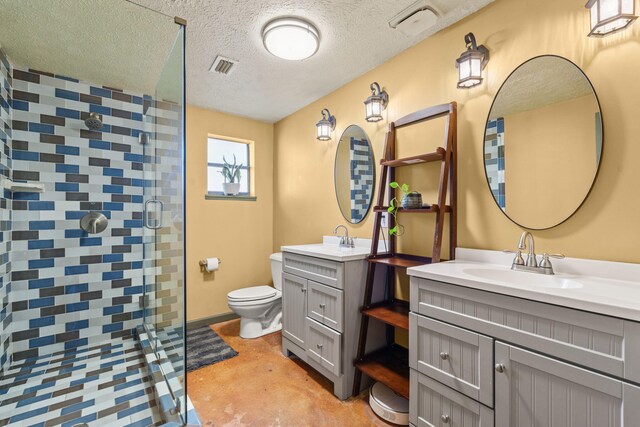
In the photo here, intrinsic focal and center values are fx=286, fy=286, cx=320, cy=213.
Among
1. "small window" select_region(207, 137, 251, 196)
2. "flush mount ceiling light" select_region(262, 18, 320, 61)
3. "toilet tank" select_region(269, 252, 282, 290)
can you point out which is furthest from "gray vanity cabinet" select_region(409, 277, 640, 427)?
"small window" select_region(207, 137, 251, 196)

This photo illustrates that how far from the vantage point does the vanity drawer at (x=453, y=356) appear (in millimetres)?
1081

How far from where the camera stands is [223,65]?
2.09 metres

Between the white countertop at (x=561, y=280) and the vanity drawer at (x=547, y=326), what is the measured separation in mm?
32

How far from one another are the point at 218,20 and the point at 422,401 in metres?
2.22

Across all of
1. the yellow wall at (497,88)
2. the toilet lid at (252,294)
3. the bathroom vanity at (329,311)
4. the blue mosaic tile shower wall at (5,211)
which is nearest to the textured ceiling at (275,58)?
the yellow wall at (497,88)

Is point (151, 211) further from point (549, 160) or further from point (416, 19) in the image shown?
point (549, 160)

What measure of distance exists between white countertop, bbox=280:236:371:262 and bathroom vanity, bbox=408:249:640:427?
1.52 ft

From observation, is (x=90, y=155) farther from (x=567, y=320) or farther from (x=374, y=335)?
(x=567, y=320)

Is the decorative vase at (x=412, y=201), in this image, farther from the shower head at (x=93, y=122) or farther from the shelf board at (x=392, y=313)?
the shower head at (x=93, y=122)

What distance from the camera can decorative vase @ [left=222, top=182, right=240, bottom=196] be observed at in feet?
9.92

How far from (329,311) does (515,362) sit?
3.34ft

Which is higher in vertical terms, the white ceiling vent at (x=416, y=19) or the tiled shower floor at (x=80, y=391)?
the white ceiling vent at (x=416, y=19)

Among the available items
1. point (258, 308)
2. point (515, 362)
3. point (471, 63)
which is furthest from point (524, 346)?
point (258, 308)

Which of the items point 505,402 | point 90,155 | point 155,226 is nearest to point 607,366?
point 505,402
